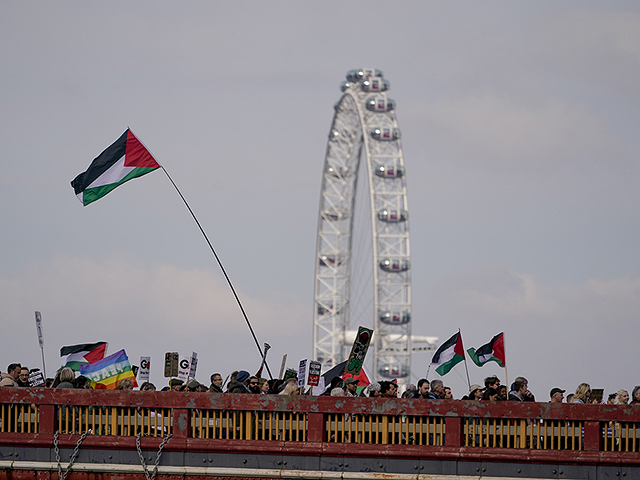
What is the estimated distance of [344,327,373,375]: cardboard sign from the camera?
641 inches

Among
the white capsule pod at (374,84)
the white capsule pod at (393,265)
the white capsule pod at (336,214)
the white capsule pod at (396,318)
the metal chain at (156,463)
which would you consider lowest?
the metal chain at (156,463)

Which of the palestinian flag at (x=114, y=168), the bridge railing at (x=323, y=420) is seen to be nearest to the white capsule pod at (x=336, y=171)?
the palestinian flag at (x=114, y=168)

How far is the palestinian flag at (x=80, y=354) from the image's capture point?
18.4 metres

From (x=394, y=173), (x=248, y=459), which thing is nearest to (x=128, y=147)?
(x=248, y=459)

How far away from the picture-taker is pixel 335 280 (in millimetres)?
79000

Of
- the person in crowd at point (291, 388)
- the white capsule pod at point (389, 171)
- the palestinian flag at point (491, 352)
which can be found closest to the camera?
the person in crowd at point (291, 388)

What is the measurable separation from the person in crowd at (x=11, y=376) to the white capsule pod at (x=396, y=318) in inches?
2271

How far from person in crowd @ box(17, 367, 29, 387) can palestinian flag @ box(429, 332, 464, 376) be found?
6380mm

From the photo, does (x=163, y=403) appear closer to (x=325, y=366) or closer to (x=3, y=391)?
(x=3, y=391)

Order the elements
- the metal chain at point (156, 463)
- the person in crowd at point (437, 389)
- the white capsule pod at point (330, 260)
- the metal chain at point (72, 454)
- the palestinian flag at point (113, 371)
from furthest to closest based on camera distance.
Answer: the white capsule pod at point (330, 260) < the palestinian flag at point (113, 371) < the person in crowd at point (437, 389) < the metal chain at point (72, 454) < the metal chain at point (156, 463)

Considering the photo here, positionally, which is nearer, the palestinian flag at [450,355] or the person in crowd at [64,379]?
the person in crowd at [64,379]

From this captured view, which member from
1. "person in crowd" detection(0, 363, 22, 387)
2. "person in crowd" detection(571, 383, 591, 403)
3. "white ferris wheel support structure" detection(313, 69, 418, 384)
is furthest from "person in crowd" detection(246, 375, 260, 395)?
"white ferris wheel support structure" detection(313, 69, 418, 384)

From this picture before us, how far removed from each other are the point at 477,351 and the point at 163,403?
19.0 ft

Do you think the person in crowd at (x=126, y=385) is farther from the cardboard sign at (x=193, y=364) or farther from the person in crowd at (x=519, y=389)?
the person in crowd at (x=519, y=389)
